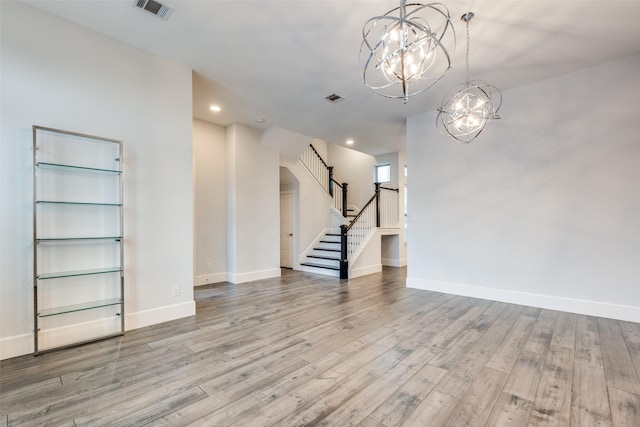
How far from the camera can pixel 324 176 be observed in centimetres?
851

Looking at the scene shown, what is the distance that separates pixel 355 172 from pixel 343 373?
782 centimetres

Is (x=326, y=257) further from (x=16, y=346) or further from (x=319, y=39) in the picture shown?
(x=16, y=346)

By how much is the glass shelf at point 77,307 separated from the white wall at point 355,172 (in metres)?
7.36

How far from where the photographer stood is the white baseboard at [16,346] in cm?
254

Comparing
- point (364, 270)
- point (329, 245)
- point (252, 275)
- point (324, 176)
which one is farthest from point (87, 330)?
point (324, 176)

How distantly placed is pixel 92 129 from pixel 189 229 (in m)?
1.51

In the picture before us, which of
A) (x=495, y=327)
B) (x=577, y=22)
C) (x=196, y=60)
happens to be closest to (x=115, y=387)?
(x=196, y=60)

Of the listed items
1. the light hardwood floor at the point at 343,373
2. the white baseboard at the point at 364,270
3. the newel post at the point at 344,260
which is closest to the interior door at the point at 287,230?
the newel post at the point at 344,260

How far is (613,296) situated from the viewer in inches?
143

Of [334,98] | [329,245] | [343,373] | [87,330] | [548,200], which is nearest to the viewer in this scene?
[343,373]

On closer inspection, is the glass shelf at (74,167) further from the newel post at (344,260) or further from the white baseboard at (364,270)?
the white baseboard at (364,270)

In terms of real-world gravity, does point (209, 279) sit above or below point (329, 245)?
below

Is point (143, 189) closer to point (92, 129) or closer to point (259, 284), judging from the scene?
point (92, 129)

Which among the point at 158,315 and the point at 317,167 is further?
the point at 317,167
